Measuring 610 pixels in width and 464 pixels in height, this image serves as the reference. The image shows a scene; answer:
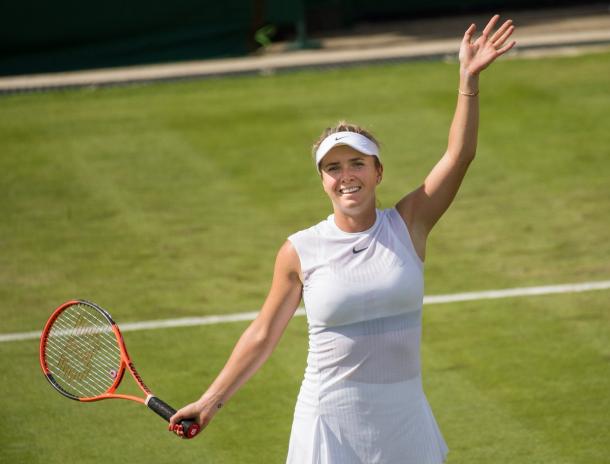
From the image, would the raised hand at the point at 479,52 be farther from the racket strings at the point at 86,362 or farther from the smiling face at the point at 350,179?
the racket strings at the point at 86,362

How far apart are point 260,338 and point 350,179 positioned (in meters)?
0.74

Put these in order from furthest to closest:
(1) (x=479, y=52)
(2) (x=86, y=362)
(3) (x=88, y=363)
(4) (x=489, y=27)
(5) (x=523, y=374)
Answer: (5) (x=523, y=374), (2) (x=86, y=362), (3) (x=88, y=363), (4) (x=489, y=27), (1) (x=479, y=52)

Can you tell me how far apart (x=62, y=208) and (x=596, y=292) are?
5.16 m

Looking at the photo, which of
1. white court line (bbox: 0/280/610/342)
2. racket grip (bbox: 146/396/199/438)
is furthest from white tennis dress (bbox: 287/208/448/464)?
white court line (bbox: 0/280/610/342)

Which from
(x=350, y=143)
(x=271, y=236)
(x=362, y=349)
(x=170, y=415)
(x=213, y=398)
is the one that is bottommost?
(x=271, y=236)

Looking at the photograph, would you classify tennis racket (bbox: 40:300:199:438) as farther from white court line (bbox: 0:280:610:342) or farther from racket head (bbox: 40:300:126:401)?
white court line (bbox: 0:280:610:342)

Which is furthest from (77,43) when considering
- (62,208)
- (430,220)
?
(430,220)

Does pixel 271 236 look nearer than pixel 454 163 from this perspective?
No

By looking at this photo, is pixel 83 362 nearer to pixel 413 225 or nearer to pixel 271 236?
pixel 413 225

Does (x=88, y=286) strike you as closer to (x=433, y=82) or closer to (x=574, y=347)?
(x=574, y=347)

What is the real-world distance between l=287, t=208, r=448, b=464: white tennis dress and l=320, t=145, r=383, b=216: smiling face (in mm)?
116

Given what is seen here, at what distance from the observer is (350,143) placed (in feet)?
16.7

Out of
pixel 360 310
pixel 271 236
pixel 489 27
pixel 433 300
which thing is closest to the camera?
pixel 360 310

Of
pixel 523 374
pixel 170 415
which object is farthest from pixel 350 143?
pixel 523 374
